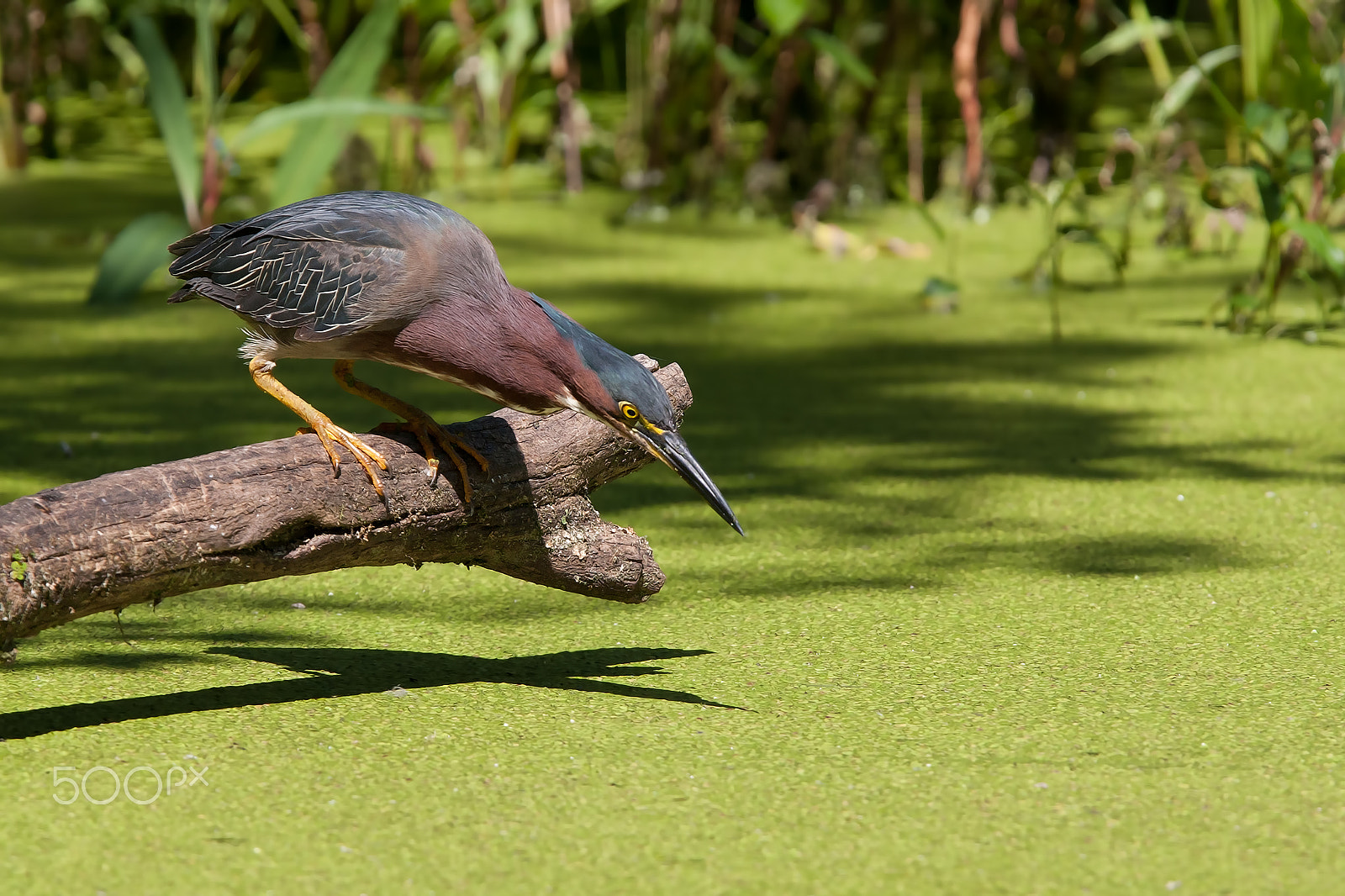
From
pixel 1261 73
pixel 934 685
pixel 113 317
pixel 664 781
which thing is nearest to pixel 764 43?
pixel 1261 73

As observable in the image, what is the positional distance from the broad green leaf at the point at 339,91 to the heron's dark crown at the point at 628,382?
2.34 m

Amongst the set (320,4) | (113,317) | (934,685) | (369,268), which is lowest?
(934,685)

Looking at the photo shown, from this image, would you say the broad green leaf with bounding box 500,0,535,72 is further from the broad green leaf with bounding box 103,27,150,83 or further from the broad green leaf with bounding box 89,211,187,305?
the broad green leaf with bounding box 103,27,150,83

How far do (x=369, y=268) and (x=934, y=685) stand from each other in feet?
2.87

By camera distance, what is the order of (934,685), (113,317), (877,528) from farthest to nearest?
1. (113,317)
2. (877,528)
3. (934,685)

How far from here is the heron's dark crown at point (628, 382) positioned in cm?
156

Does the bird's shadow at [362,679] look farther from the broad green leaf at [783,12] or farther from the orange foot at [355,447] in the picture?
the broad green leaf at [783,12]

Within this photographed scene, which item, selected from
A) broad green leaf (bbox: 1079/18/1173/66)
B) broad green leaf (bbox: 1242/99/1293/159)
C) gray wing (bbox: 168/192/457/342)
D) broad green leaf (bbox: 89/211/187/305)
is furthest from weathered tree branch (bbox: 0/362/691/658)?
broad green leaf (bbox: 1079/18/1173/66)

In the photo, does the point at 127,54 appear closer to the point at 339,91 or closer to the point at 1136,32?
the point at 339,91

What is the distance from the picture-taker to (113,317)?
341 cm

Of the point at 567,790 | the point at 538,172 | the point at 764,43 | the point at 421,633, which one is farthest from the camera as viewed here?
the point at 538,172

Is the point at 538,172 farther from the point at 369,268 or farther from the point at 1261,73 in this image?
the point at 369,268

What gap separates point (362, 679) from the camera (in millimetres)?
1761

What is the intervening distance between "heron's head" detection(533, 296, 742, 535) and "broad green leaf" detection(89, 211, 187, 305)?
219cm
